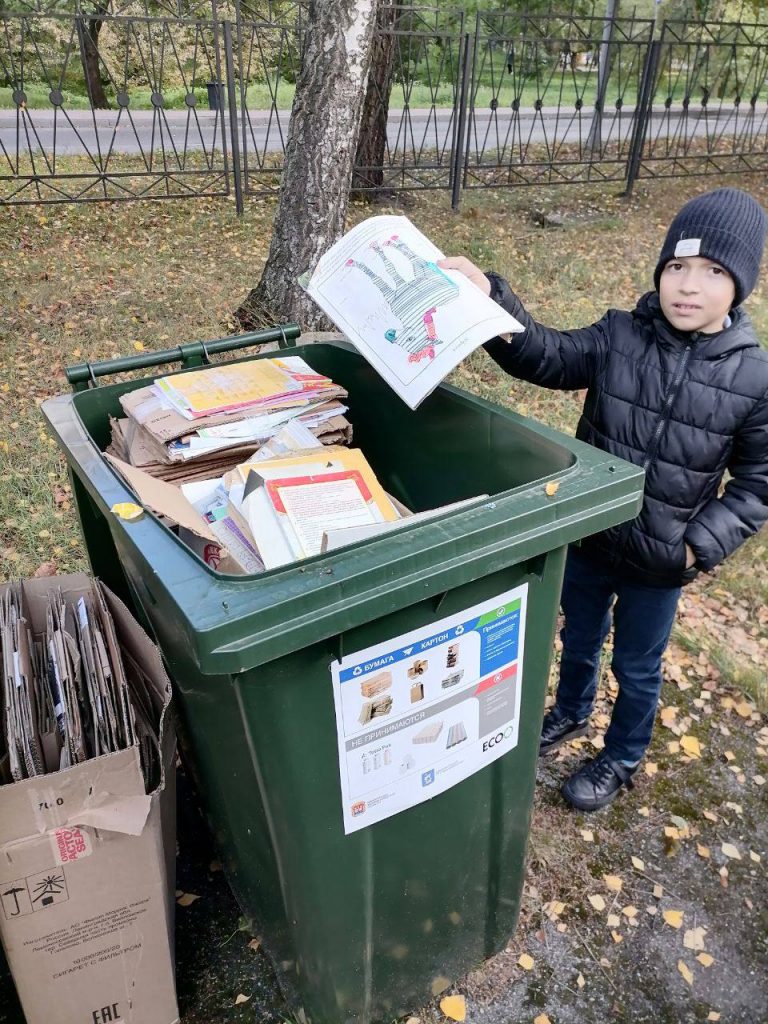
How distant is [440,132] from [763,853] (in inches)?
506

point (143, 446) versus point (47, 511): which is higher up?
point (143, 446)

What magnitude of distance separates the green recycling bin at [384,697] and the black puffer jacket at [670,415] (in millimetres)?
376

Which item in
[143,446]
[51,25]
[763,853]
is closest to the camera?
[143,446]

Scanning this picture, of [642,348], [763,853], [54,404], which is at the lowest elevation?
[763,853]

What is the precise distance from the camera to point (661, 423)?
1857 millimetres

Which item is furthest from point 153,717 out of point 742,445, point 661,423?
point 742,445

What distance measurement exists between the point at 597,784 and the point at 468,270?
1.61m

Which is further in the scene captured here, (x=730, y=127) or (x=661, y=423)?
(x=730, y=127)

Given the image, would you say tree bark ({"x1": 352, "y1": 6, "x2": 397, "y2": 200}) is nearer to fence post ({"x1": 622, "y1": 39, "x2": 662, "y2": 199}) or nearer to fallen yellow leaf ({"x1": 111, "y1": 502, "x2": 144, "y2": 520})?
fence post ({"x1": 622, "y1": 39, "x2": 662, "y2": 199})

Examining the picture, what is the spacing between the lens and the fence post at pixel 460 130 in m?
7.48

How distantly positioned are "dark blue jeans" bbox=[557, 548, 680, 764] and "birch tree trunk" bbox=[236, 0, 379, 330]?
2474 millimetres

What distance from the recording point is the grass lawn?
3.49 m

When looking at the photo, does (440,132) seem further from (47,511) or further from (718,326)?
(718,326)

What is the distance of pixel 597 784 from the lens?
239 cm
